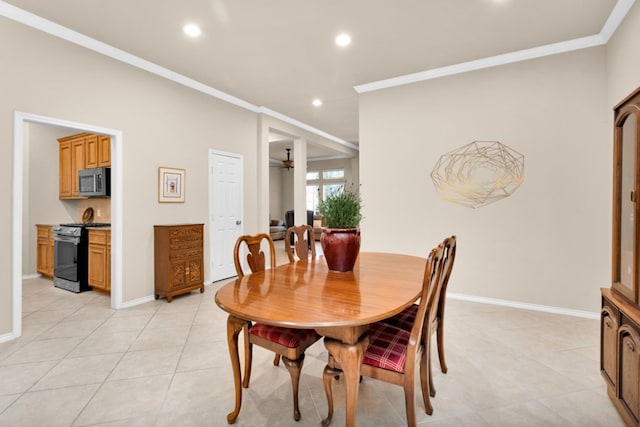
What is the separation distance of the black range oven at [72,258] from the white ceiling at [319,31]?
2568 millimetres

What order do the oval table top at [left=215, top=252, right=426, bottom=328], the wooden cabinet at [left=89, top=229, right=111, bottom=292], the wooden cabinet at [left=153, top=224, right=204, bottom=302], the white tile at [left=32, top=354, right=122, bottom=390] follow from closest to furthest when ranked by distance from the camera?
the oval table top at [left=215, top=252, right=426, bottom=328] → the white tile at [left=32, top=354, right=122, bottom=390] → the wooden cabinet at [left=153, top=224, right=204, bottom=302] → the wooden cabinet at [left=89, top=229, right=111, bottom=292]

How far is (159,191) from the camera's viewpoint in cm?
394

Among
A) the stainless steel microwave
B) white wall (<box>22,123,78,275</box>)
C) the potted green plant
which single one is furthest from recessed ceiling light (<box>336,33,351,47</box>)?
white wall (<box>22,123,78,275</box>)

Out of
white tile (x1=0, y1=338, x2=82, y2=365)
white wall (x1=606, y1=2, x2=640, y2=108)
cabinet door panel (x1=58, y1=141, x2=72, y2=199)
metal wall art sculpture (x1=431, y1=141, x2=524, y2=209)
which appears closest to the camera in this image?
white tile (x1=0, y1=338, x2=82, y2=365)

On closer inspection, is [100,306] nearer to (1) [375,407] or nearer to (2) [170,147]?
(2) [170,147]

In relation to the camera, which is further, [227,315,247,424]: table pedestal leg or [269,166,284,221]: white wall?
[269,166,284,221]: white wall

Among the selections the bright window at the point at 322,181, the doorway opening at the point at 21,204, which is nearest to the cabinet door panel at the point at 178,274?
the doorway opening at the point at 21,204

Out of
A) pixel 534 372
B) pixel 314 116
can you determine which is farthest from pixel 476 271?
pixel 314 116

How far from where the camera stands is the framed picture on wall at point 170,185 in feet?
13.0

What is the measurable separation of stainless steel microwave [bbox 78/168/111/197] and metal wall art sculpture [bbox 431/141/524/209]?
437 centimetres

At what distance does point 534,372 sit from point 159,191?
13.8 ft

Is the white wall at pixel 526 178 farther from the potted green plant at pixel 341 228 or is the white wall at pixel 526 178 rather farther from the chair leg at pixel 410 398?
the chair leg at pixel 410 398

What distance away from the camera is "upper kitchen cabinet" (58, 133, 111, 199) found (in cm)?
430

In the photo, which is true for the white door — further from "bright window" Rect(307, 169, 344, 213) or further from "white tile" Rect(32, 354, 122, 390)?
"bright window" Rect(307, 169, 344, 213)
